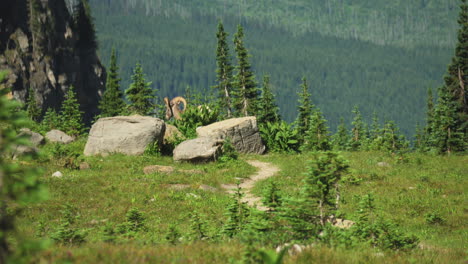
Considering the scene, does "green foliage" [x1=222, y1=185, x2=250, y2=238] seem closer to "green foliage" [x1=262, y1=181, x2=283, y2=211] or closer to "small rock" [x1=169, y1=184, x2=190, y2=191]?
"green foliage" [x1=262, y1=181, x2=283, y2=211]

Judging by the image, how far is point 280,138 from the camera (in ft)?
99.6

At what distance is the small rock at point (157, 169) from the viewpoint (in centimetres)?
2042

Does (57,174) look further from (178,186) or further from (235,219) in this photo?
(235,219)

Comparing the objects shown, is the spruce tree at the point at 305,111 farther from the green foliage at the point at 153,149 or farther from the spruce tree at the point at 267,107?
the green foliage at the point at 153,149

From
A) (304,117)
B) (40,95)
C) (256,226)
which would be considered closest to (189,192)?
(256,226)

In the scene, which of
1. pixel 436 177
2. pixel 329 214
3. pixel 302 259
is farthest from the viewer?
pixel 436 177

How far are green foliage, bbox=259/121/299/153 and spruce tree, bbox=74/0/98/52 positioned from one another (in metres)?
76.5

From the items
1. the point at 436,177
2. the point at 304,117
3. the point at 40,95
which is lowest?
the point at 40,95

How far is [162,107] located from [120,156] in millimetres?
25999

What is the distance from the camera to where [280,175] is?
2133 cm

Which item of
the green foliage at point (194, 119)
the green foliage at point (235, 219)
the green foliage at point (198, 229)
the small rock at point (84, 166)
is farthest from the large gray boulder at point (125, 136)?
the green foliage at point (198, 229)

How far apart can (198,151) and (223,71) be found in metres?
29.7

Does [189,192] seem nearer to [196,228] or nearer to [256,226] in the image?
[196,228]

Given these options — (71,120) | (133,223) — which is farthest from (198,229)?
(71,120)
